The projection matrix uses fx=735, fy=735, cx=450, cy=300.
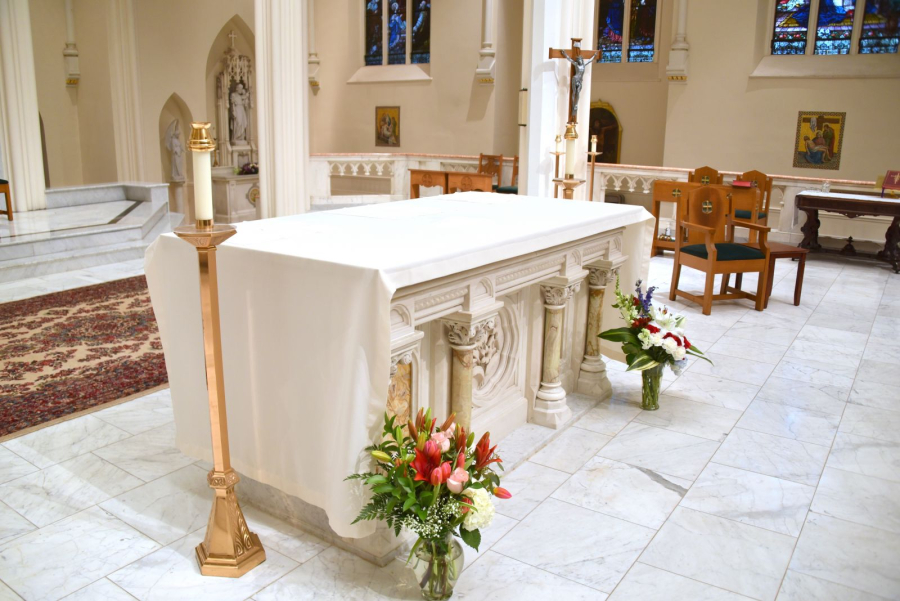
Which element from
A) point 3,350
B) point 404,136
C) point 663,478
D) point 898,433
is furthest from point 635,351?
point 404,136

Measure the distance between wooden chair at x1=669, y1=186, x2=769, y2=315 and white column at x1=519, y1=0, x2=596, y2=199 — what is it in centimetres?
183

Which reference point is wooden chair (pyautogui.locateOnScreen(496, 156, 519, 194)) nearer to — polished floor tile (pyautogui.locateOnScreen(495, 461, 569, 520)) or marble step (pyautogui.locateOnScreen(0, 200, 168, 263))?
marble step (pyautogui.locateOnScreen(0, 200, 168, 263))

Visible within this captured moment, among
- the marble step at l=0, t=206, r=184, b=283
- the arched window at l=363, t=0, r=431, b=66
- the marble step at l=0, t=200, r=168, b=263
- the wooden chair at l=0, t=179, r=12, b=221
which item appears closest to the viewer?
the marble step at l=0, t=206, r=184, b=283

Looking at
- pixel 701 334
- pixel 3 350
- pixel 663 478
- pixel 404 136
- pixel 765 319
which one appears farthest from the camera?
pixel 404 136

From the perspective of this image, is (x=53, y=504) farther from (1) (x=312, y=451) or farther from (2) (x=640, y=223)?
(2) (x=640, y=223)

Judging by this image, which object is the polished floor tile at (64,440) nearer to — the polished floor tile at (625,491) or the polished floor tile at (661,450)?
the polished floor tile at (625,491)

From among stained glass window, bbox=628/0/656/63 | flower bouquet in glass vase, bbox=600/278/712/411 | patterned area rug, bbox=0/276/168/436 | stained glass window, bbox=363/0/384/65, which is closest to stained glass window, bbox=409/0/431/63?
stained glass window, bbox=363/0/384/65

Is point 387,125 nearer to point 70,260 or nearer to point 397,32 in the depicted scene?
point 397,32

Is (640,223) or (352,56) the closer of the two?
(640,223)

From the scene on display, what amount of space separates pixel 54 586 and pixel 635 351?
2.96 metres

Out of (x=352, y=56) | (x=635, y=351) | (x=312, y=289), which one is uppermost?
(x=352, y=56)

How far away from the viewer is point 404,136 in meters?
14.5

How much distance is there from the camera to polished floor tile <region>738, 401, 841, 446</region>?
12.9ft

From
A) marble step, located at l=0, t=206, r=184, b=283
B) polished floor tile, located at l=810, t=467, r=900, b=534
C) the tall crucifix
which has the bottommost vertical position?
polished floor tile, located at l=810, t=467, r=900, b=534
